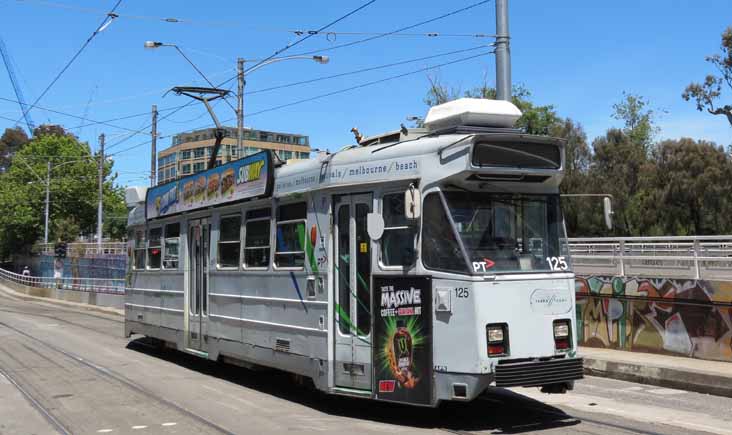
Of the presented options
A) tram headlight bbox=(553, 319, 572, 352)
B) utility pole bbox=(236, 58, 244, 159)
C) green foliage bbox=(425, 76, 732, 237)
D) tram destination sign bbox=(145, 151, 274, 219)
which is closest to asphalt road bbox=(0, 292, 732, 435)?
tram headlight bbox=(553, 319, 572, 352)

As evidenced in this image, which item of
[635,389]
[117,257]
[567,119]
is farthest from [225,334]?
[567,119]

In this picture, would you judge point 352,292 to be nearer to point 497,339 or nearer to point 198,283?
point 497,339

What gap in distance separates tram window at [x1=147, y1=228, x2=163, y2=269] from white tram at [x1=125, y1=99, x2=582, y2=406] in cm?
493

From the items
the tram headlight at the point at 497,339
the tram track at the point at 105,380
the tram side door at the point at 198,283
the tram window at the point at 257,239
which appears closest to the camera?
the tram headlight at the point at 497,339

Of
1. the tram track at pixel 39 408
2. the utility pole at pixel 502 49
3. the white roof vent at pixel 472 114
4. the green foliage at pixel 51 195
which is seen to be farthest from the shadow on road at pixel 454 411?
the green foliage at pixel 51 195

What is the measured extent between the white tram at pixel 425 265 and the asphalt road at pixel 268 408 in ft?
1.75

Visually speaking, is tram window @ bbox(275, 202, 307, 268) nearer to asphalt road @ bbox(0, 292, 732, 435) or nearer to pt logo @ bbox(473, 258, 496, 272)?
asphalt road @ bbox(0, 292, 732, 435)

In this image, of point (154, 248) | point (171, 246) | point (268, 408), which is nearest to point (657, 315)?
point (268, 408)

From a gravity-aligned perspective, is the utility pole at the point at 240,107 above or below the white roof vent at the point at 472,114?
above

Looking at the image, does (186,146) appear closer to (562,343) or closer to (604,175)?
(604,175)

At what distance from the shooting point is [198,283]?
1252 cm

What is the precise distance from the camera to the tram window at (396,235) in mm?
7941

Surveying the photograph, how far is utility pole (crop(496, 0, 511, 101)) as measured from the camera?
44.2ft

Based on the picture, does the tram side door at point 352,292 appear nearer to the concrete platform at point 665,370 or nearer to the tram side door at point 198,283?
the tram side door at point 198,283
